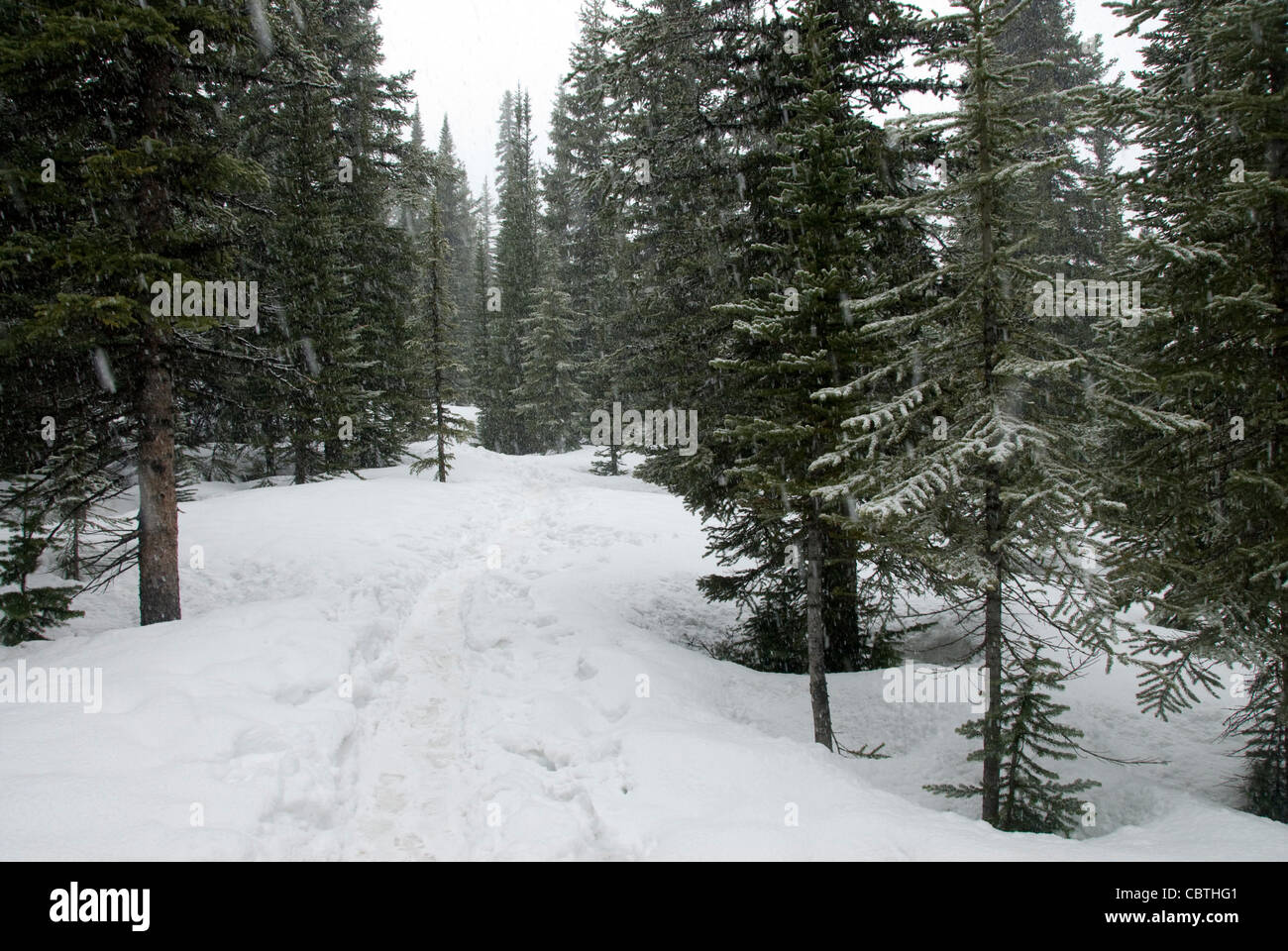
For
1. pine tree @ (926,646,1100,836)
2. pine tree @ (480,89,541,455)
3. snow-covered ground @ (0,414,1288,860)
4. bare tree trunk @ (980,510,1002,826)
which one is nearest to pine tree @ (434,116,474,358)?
pine tree @ (480,89,541,455)

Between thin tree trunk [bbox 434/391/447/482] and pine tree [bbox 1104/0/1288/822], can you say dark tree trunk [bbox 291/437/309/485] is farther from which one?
pine tree [bbox 1104/0/1288/822]

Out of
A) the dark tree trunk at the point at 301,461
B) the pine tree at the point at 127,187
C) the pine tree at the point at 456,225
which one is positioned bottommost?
the dark tree trunk at the point at 301,461

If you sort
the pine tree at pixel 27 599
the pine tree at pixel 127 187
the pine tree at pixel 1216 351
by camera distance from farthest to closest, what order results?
1. the pine tree at pixel 27 599
2. the pine tree at pixel 127 187
3. the pine tree at pixel 1216 351

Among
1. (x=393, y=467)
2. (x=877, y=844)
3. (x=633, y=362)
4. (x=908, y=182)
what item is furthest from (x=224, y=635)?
(x=393, y=467)

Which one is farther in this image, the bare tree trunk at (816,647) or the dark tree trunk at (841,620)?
the dark tree trunk at (841,620)

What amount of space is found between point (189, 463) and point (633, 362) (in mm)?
17642

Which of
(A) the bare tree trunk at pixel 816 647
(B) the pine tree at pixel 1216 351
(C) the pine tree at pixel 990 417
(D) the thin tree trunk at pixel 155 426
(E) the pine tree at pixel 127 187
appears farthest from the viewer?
(D) the thin tree trunk at pixel 155 426

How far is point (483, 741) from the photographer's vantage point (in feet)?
25.2

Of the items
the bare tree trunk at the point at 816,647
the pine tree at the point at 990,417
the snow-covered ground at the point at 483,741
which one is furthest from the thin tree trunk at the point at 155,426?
the pine tree at the point at 990,417

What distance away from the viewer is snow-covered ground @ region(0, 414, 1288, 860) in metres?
5.52

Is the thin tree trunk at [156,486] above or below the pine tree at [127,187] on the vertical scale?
below

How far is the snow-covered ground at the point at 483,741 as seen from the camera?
5.52 metres

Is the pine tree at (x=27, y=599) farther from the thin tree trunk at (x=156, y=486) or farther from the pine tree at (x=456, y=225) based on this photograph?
the pine tree at (x=456, y=225)
